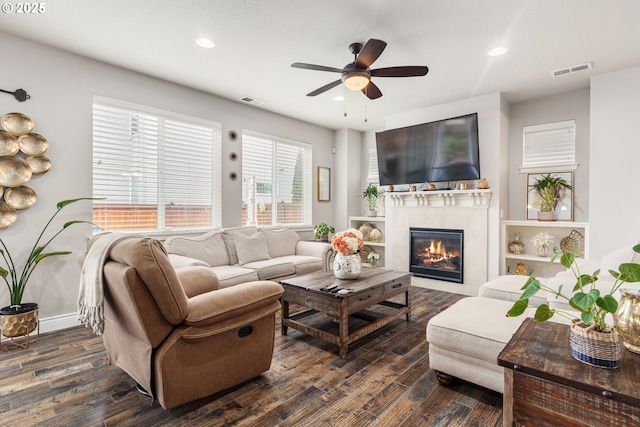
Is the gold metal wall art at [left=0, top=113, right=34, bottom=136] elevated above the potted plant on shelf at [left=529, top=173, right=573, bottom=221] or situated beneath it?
elevated above

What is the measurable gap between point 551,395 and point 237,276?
2.98 m

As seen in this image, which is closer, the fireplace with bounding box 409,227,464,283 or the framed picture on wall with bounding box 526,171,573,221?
the framed picture on wall with bounding box 526,171,573,221

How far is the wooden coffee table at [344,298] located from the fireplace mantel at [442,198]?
77.3 inches

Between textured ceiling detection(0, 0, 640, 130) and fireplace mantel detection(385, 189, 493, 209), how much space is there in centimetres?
144

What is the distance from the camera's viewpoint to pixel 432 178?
190 inches

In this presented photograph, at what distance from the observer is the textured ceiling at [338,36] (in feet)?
8.30

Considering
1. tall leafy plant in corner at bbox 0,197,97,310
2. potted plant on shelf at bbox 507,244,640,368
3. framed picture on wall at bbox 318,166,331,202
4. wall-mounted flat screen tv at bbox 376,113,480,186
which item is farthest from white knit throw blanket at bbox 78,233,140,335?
framed picture on wall at bbox 318,166,331,202

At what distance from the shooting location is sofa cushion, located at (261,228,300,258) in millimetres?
4774

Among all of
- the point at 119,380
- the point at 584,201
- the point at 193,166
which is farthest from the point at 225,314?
the point at 584,201

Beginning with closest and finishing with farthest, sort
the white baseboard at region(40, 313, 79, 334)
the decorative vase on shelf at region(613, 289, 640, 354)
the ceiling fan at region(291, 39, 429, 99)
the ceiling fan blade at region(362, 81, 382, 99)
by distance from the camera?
1. the decorative vase on shelf at region(613, 289, 640, 354)
2. the ceiling fan at region(291, 39, 429, 99)
3. the white baseboard at region(40, 313, 79, 334)
4. the ceiling fan blade at region(362, 81, 382, 99)

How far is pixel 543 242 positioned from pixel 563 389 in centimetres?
384

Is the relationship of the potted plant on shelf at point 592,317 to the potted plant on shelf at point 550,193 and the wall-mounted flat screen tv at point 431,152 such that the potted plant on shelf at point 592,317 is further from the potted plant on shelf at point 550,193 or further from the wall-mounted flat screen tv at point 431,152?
the potted plant on shelf at point 550,193

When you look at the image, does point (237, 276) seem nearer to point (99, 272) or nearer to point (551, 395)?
point (99, 272)

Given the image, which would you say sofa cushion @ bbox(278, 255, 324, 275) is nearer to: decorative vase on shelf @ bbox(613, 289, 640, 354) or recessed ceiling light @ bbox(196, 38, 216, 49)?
recessed ceiling light @ bbox(196, 38, 216, 49)
